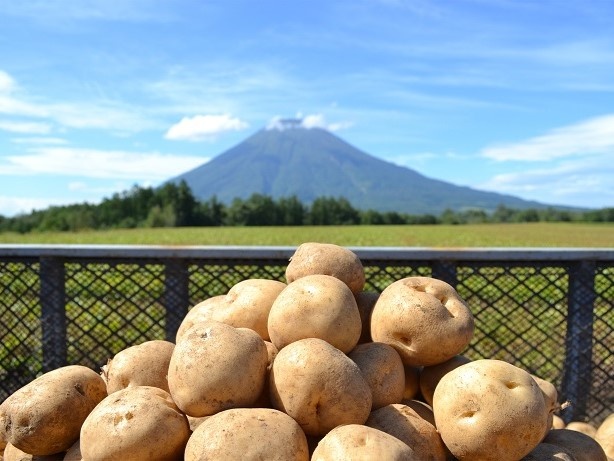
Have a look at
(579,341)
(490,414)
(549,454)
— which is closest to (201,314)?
(490,414)

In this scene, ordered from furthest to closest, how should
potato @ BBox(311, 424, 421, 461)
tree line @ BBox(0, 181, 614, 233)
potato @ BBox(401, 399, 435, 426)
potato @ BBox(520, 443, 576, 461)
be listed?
tree line @ BBox(0, 181, 614, 233) → potato @ BBox(401, 399, 435, 426) → potato @ BBox(520, 443, 576, 461) → potato @ BBox(311, 424, 421, 461)

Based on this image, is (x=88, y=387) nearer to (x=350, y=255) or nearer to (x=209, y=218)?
(x=350, y=255)

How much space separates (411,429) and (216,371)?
865 millimetres

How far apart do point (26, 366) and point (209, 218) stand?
71.6 meters

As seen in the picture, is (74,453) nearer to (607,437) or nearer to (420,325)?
(420,325)

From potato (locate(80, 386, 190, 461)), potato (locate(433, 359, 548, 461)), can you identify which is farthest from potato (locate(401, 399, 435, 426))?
potato (locate(80, 386, 190, 461))

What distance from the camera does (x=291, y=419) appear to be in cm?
Result: 251

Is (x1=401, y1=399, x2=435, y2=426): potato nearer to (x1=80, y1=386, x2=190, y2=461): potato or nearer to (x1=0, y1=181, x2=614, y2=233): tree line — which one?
(x1=80, y1=386, x2=190, y2=461): potato

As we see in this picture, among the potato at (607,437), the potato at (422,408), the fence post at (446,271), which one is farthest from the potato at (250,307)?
the potato at (607,437)

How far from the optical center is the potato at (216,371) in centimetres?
259

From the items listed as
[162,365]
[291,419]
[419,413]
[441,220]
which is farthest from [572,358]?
[441,220]

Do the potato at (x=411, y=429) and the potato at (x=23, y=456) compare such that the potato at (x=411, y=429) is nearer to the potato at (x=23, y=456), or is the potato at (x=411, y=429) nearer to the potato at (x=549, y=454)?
the potato at (x=549, y=454)

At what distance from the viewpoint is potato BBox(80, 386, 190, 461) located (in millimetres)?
2502

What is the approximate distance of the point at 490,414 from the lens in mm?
2557
